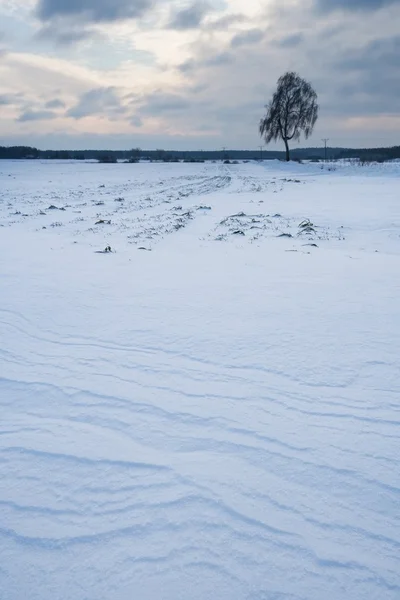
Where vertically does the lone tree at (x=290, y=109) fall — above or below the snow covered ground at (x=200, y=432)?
above

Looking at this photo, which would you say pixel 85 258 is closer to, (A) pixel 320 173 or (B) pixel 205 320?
(B) pixel 205 320

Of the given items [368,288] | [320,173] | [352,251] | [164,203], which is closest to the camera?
[368,288]

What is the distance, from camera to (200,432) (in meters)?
2.92

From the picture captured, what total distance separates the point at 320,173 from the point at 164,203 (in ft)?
65.5

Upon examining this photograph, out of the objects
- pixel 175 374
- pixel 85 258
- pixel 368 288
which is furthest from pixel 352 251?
pixel 175 374

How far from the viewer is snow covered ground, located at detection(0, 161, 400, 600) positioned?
201cm

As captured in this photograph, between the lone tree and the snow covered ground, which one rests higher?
the lone tree

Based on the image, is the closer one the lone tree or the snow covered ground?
the snow covered ground

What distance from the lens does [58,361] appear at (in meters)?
3.95

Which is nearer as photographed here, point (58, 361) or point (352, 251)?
point (58, 361)

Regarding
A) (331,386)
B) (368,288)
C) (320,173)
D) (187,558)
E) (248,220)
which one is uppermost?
(320,173)

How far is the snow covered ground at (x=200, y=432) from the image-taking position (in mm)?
2014

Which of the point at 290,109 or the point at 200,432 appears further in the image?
the point at 290,109

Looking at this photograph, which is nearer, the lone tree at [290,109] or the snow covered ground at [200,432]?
the snow covered ground at [200,432]
